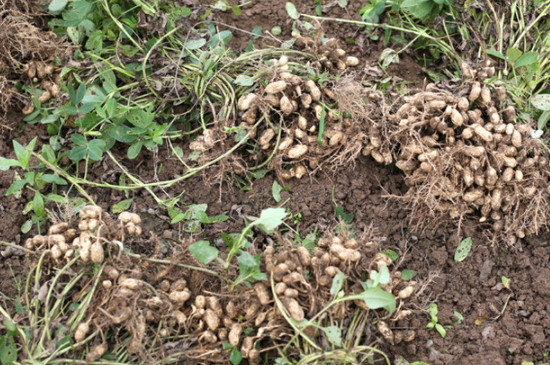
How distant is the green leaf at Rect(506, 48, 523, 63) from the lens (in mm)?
2084

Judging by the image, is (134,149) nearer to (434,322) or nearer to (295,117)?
(295,117)

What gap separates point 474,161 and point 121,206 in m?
1.21

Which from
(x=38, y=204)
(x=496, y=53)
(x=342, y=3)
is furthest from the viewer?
(x=342, y=3)

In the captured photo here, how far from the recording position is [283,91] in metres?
2.01

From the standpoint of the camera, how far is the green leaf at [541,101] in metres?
2.07

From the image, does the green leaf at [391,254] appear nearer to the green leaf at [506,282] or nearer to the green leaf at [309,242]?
the green leaf at [309,242]

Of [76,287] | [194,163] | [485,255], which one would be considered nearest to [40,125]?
[194,163]

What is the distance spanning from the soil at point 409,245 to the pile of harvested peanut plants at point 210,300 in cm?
15

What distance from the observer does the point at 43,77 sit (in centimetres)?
225

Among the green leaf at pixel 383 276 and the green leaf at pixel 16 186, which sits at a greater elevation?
the green leaf at pixel 16 186

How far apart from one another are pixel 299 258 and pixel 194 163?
2.01ft

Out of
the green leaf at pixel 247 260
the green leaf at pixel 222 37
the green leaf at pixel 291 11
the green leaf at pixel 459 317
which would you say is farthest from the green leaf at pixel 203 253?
the green leaf at pixel 291 11

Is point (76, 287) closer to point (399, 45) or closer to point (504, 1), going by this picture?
point (399, 45)

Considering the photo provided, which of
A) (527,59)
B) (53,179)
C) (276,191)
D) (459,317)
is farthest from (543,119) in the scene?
(53,179)
